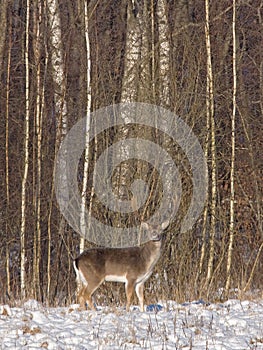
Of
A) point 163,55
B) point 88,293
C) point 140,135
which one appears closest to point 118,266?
point 88,293

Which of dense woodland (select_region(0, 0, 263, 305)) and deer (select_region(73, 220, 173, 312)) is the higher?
dense woodland (select_region(0, 0, 263, 305))

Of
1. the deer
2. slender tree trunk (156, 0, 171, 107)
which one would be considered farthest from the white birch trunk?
the deer

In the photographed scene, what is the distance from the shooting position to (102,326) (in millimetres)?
8422

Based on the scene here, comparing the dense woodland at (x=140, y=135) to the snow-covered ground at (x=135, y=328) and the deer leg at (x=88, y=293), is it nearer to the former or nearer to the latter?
the deer leg at (x=88, y=293)

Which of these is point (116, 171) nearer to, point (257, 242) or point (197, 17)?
point (257, 242)

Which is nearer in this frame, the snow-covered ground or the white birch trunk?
the snow-covered ground

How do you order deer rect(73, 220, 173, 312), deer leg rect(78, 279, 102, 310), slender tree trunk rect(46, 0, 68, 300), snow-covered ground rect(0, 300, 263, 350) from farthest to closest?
1. slender tree trunk rect(46, 0, 68, 300)
2. deer rect(73, 220, 173, 312)
3. deer leg rect(78, 279, 102, 310)
4. snow-covered ground rect(0, 300, 263, 350)

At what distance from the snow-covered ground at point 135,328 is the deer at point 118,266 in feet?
2.65

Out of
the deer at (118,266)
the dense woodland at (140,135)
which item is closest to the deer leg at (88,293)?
the deer at (118,266)

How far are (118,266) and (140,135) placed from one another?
2934 millimetres

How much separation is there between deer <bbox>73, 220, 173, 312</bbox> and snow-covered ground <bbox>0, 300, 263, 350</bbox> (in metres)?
0.81

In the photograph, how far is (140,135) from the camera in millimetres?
13180

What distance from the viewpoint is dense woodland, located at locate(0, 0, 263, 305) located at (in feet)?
42.3

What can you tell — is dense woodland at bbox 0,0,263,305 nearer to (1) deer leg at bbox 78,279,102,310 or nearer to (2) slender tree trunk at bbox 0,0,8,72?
(2) slender tree trunk at bbox 0,0,8,72
